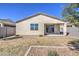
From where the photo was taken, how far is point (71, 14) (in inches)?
345

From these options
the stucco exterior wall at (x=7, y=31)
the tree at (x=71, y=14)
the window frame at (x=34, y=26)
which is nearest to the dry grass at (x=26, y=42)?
the stucco exterior wall at (x=7, y=31)

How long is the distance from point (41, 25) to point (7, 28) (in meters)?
1.71

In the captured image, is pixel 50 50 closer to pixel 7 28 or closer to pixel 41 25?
pixel 41 25

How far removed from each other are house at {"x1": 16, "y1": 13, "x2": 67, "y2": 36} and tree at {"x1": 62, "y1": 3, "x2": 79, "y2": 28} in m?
0.40

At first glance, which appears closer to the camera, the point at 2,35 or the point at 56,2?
the point at 56,2

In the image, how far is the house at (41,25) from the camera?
9141 mm

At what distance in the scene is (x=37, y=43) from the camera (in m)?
9.09

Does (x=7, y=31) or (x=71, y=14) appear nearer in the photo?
(x=71, y=14)

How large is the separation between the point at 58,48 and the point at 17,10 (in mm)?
2342

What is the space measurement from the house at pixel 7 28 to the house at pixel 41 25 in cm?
25

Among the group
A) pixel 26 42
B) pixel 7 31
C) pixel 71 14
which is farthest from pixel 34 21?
pixel 71 14

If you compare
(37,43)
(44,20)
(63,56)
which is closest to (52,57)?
(63,56)

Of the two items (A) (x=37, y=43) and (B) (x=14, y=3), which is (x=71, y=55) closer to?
(A) (x=37, y=43)

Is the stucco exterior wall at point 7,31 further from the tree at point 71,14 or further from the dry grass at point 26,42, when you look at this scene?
the tree at point 71,14
